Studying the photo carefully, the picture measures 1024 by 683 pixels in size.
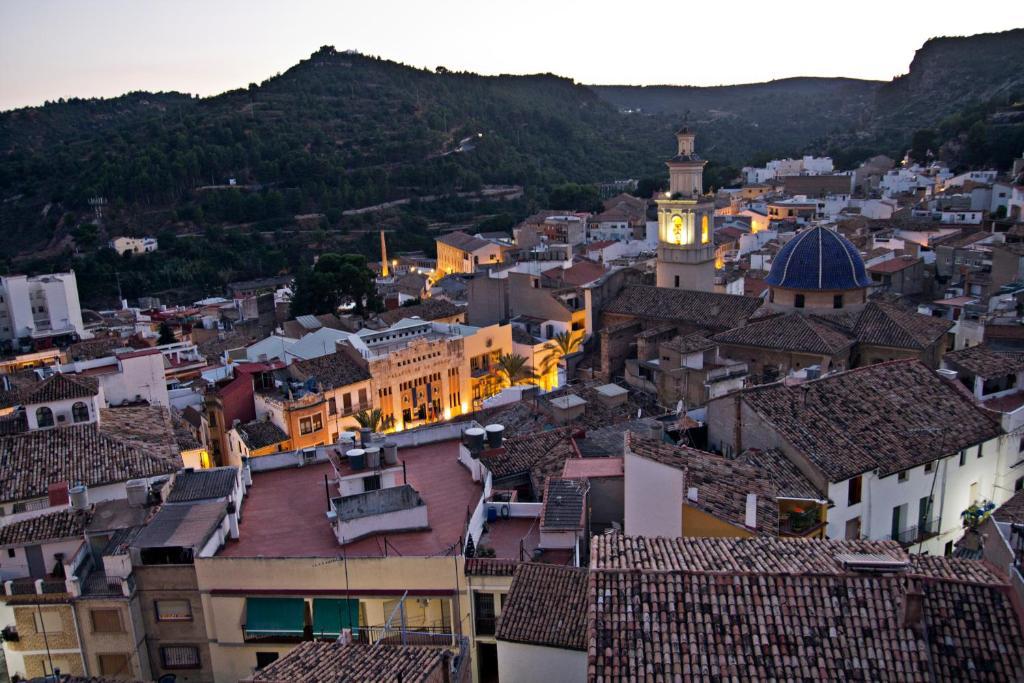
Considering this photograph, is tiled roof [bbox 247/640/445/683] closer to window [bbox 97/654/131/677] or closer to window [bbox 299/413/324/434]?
window [bbox 97/654/131/677]

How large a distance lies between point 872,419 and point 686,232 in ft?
65.9

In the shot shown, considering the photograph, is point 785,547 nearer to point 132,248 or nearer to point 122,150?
point 132,248

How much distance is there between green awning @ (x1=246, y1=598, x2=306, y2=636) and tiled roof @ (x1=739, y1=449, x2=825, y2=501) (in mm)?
7115

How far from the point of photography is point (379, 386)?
2819cm

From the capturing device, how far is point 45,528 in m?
13.6

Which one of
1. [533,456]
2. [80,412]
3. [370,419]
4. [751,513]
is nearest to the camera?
[751,513]

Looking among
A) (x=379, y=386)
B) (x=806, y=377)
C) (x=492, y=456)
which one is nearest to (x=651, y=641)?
(x=492, y=456)

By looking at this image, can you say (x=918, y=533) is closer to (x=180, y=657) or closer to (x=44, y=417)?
(x=180, y=657)

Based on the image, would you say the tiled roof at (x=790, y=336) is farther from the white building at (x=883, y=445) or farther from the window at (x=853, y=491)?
the window at (x=853, y=491)

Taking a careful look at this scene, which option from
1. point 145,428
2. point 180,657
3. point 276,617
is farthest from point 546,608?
point 145,428

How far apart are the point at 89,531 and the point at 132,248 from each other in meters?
59.9

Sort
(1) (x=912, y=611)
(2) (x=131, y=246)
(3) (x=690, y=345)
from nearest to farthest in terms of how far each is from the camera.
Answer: (1) (x=912, y=611) → (3) (x=690, y=345) → (2) (x=131, y=246)

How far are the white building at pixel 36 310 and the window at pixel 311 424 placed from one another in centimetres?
2035

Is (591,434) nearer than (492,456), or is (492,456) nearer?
(492,456)
